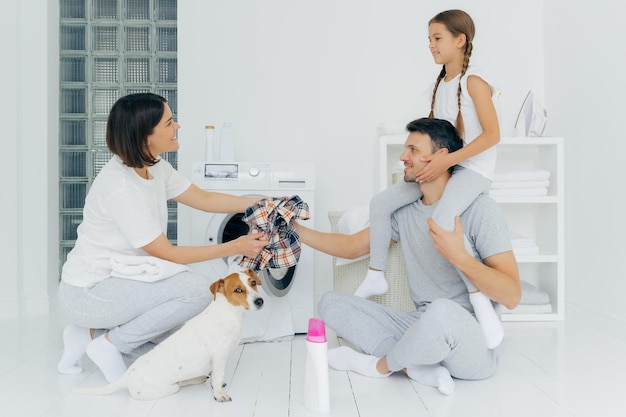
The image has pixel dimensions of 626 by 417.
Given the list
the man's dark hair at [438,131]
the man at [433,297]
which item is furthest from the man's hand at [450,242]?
the man's dark hair at [438,131]

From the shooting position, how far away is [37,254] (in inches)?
133

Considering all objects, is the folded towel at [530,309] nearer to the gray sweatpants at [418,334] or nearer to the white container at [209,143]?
the gray sweatpants at [418,334]

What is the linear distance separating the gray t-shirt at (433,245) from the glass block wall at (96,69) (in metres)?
2.21

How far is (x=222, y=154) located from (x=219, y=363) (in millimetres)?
1526

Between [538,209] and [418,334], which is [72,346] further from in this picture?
[538,209]

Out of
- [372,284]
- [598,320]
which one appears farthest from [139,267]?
[598,320]

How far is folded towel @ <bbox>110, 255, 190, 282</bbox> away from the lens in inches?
76.5

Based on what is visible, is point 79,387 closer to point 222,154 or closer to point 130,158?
point 130,158

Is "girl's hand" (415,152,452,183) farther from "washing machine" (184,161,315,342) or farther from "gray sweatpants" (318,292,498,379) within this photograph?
"washing machine" (184,161,315,342)

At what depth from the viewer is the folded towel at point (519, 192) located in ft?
10.1

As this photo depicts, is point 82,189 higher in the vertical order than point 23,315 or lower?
higher

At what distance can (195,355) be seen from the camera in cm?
177

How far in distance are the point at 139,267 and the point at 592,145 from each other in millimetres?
2282

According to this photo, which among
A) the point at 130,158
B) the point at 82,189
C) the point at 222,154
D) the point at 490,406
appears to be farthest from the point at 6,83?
the point at 490,406
